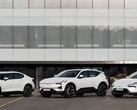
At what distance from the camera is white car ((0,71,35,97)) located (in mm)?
25767

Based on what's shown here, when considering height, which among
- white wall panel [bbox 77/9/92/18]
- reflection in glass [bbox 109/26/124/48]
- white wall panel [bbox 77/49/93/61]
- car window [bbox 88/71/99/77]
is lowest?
car window [bbox 88/71/99/77]

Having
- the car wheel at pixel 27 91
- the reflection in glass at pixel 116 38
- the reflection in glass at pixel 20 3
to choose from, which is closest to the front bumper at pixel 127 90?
the car wheel at pixel 27 91

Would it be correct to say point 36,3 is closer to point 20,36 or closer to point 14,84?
point 20,36

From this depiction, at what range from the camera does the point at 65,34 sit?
4403cm

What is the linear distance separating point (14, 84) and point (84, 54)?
60.4 ft

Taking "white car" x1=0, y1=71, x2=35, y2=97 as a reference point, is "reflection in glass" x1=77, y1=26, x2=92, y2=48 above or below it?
above

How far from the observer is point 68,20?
44156mm

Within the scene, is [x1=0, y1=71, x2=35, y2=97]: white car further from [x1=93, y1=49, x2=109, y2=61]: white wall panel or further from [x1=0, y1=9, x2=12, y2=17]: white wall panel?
[x1=0, y1=9, x2=12, y2=17]: white wall panel

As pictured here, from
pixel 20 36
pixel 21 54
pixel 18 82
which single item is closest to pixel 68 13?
pixel 20 36

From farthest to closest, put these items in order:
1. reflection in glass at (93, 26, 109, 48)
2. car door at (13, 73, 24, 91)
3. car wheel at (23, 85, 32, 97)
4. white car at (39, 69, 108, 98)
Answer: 1. reflection in glass at (93, 26, 109, 48)
2. car wheel at (23, 85, 32, 97)
3. car door at (13, 73, 24, 91)
4. white car at (39, 69, 108, 98)

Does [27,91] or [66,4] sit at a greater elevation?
[66,4]

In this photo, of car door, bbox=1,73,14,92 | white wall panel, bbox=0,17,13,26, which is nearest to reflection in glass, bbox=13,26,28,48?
white wall panel, bbox=0,17,13,26

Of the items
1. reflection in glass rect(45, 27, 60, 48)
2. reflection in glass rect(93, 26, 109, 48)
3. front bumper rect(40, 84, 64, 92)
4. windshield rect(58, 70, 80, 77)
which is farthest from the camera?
reflection in glass rect(93, 26, 109, 48)

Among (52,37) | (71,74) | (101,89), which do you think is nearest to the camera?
(71,74)
